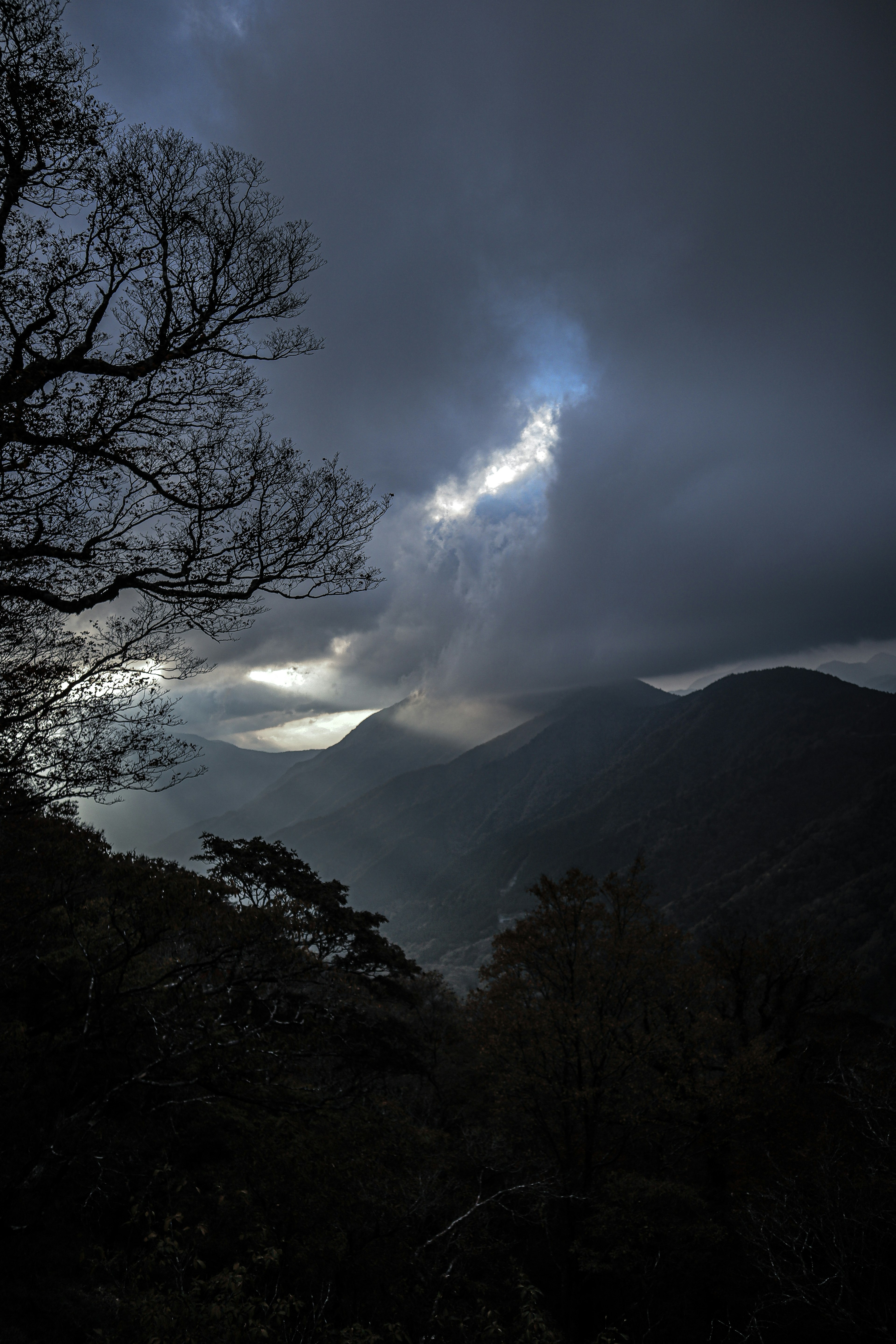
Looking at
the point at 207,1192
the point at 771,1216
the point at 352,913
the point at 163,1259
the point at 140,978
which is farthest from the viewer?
the point at 352,913

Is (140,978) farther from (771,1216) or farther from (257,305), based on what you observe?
(771,1216)

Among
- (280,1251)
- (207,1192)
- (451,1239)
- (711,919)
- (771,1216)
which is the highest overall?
(280,1251)

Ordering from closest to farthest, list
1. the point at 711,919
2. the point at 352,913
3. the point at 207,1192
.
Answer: the point at 207,1192 < the point at 352,913 < the point at 711,919

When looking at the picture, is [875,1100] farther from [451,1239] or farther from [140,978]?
[140,978]

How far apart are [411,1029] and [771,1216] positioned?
43.7 ft

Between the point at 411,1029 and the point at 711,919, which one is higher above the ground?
the point at 411,1029

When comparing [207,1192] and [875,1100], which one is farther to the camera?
[875,1100]

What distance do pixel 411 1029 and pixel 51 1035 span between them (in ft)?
53.0

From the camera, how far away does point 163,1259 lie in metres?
7.17

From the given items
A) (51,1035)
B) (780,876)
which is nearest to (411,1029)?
(51,1035)

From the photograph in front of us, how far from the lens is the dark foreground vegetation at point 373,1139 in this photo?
8.20m

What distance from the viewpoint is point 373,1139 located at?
39.5ft

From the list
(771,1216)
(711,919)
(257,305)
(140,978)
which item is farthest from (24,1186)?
(711,919)

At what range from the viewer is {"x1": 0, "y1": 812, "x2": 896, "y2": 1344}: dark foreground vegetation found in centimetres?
820
